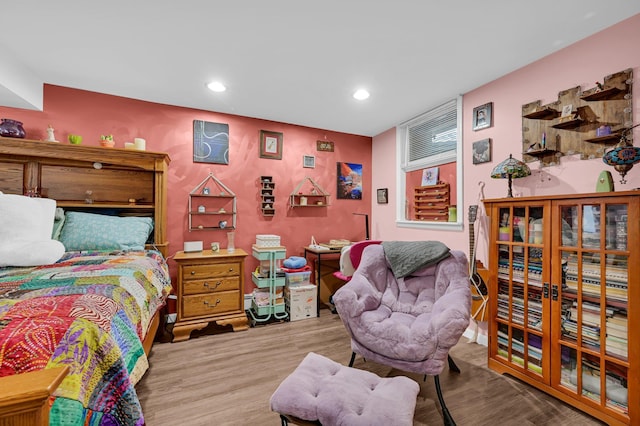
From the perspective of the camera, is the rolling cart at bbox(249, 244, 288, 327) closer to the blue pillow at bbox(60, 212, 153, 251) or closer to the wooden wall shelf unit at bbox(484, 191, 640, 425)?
the blue pillow at bbox(60, 212, 153, 251)

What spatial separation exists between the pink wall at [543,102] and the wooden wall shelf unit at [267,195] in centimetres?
192

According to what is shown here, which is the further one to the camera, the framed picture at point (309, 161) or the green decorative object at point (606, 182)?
the framed picture at point (309, 161)

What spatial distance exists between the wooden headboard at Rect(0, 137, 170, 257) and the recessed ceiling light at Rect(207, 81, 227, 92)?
84cm

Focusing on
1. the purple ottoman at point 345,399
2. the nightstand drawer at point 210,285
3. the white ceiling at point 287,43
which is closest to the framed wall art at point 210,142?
the white ceiling at point 287,43

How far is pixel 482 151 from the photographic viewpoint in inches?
104

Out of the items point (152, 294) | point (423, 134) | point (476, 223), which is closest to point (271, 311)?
point (152, 294)

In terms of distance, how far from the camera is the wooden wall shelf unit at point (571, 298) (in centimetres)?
155

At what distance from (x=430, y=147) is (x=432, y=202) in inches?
26.7

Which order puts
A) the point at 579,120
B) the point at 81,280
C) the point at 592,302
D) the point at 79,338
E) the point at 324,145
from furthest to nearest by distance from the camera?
the point at 324,145, the point at 579,120, the point at 592,302, the point at 81,280, the point at 79,338

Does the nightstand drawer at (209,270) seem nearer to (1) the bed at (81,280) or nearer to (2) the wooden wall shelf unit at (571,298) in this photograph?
(1) the bed at (81,280)

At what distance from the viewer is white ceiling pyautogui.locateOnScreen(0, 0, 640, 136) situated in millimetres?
1710

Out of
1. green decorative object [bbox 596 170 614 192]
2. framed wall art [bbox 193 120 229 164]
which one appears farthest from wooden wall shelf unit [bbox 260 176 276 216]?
green decorative object [bbox 596 170 614 192]

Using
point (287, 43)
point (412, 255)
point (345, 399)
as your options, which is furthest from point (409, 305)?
point (287, 43)

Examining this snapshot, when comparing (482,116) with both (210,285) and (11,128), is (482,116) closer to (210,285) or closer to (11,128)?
(210,285)
